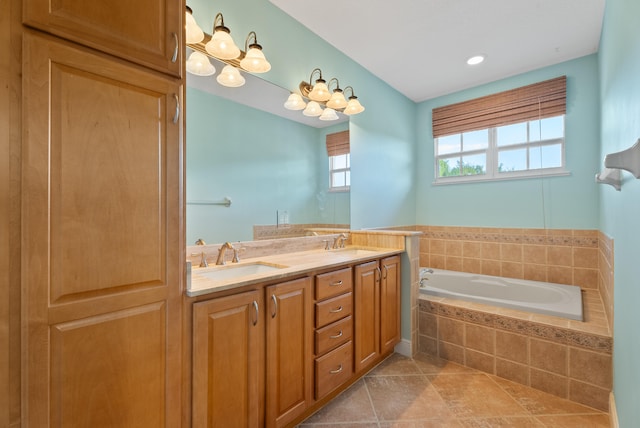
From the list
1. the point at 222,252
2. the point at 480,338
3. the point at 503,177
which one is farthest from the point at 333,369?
the point at 503,177

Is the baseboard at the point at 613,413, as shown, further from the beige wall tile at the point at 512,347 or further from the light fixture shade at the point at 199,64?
the light fixture shade at the point at 199,64

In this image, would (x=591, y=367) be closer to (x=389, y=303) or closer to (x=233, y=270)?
(x=389, y=303)

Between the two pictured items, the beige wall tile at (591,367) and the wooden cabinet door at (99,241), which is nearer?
the wooden cabinet door at (99,241)

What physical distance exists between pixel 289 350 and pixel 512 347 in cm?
166

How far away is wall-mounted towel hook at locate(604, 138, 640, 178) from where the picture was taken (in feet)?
2.73

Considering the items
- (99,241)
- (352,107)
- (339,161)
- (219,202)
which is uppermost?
(352,107)

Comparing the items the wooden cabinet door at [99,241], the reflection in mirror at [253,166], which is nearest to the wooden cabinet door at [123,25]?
the wooden cabinet door at [99,241]

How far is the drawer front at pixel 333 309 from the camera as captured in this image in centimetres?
167

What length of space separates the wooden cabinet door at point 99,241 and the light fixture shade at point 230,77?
0.75 m

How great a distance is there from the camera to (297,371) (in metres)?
1.55

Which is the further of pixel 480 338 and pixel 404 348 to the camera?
pixel 404 348

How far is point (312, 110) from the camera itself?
2400mm

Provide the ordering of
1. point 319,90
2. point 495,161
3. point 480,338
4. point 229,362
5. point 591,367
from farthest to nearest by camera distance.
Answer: point 495,161
point 319,90
point 480,338
point 591,367
point 229,362

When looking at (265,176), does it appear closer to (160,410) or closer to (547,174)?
(160,410)
